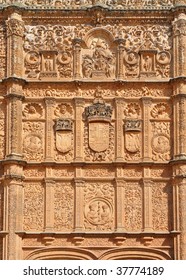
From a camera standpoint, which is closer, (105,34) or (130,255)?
(130,255)

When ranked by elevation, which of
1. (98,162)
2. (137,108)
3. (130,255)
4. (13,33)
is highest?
(13,33)

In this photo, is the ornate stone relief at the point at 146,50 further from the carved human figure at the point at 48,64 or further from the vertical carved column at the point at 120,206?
the vertical carved column at the point at 120,206

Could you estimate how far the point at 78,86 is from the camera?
14.9m

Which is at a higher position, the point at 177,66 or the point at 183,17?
the point at 183,17

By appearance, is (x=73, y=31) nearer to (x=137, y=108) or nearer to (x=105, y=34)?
(x=105, y=34)

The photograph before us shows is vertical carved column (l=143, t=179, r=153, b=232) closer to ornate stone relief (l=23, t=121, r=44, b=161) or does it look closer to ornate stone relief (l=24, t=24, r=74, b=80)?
ornate stone relief (l=23, t=121, r=44, b=161)

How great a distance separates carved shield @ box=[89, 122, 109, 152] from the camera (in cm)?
1464

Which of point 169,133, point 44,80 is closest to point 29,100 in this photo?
point 44,80

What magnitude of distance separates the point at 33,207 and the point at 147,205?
85.1 inches

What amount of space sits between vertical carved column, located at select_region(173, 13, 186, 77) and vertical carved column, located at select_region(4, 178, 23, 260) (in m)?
3.74

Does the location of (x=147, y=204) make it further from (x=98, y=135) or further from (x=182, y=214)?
(x=98, y=135)

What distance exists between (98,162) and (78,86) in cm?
155

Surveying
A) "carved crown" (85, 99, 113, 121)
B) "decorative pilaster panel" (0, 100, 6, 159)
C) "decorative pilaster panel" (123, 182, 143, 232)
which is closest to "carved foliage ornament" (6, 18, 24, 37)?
"decorative pilaster panel" (0, 100, 6, 159)

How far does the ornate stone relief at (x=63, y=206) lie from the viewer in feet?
47.3
